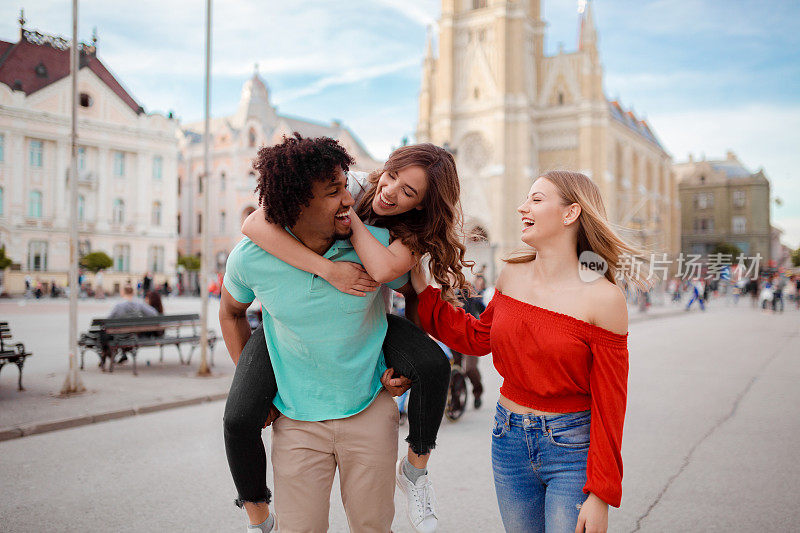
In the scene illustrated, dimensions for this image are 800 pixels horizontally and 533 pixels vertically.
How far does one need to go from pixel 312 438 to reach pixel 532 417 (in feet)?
2.54

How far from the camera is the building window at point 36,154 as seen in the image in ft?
76.2

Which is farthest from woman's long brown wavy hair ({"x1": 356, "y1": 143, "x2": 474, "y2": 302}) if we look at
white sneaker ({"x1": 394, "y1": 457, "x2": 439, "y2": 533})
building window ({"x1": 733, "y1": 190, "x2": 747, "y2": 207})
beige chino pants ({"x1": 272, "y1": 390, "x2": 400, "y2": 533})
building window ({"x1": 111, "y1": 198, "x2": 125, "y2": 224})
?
building window ({"x1": 733, "y1": 190, "x2": 747, "y2": 207})

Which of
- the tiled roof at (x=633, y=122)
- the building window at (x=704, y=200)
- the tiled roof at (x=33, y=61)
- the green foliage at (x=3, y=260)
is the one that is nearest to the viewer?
the tiled roof at (x=33, y=61)

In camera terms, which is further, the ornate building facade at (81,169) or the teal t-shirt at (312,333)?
the ornate building facade at (81,169)

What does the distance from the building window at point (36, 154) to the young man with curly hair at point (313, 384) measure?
82.9ft

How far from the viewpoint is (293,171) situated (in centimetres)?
188

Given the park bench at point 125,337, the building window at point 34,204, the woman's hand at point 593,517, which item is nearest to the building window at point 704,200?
the building window at point 34,204

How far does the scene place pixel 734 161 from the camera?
94312mm

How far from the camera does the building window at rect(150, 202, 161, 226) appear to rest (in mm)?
43125

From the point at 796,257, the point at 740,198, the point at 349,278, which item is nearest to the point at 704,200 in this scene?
the point at 740,198

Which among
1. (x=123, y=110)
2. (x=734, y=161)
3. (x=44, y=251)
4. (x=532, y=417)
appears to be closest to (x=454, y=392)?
(x=532, y=417)

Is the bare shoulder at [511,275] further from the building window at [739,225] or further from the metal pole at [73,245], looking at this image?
the building window at [739,225]

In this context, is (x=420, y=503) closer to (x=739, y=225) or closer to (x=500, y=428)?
(x=500, y=428)

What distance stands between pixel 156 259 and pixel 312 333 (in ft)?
150
